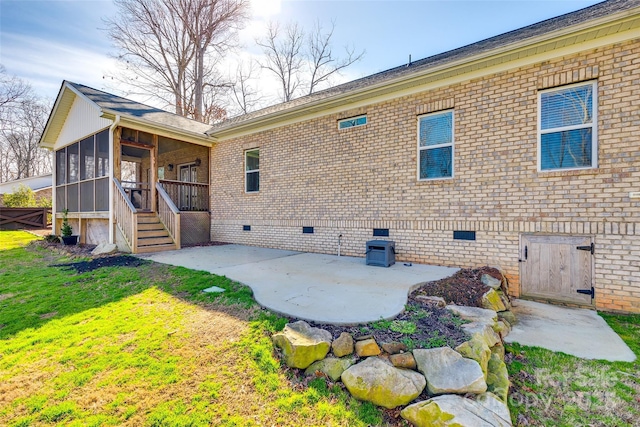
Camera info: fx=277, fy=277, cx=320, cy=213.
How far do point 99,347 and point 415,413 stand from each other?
3.26 metres

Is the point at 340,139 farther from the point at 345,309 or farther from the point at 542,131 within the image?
the point at 345,309

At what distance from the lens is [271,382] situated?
2486 millimetres

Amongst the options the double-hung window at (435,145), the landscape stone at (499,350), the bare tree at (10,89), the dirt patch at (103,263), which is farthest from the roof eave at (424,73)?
the bare tree at (10,89)

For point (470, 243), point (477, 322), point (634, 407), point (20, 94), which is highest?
point (20, 94)

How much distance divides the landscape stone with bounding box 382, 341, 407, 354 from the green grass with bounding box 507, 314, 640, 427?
3.18 ft

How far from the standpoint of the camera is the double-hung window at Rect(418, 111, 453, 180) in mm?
5781

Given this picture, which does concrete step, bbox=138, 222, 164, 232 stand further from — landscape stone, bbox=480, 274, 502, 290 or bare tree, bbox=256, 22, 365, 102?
bare tree, bbox=256, 22, 365, 102

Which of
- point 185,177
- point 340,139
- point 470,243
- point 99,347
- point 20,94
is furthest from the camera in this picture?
point 20,94

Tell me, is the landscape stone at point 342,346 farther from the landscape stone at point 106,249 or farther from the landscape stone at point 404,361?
the landscape stone at point 106,249

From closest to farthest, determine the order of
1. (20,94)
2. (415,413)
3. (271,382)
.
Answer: (415,413)
(271,382)
(20,94)

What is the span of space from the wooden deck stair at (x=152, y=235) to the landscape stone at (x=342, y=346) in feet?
23.8

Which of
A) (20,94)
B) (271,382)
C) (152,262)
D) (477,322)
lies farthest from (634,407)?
(20,94)

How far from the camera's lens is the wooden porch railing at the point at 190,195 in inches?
394

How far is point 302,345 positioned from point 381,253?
3.55m
